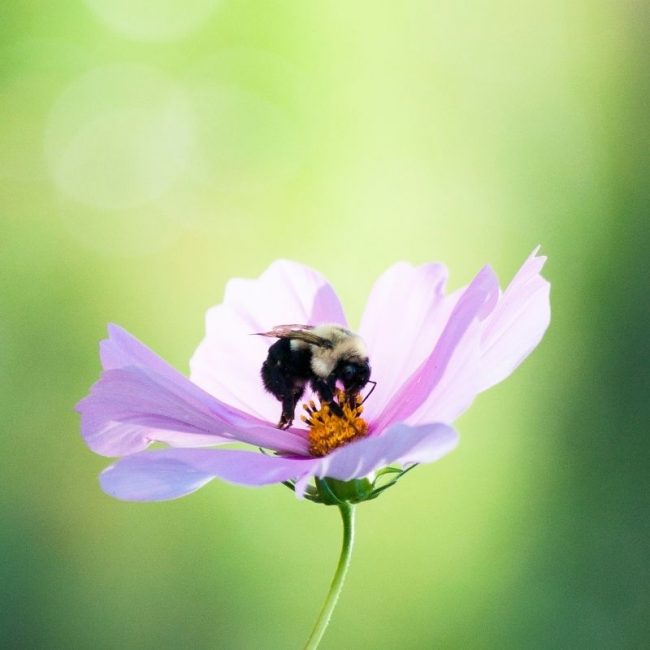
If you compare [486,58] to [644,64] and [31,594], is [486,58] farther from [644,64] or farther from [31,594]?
[31,594]

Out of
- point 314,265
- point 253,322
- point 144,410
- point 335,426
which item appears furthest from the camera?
point 314,265

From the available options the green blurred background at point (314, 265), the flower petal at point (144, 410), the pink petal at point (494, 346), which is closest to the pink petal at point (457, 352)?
the pink petal at point (494, 346)

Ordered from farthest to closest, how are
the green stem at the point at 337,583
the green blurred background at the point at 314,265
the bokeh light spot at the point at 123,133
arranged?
1. the bokeh light spot at the point at 123,133
2. the green blurred background at the point at 314,265
3. the green stem at the point at 337,583

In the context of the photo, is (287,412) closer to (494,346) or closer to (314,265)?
(494,346)

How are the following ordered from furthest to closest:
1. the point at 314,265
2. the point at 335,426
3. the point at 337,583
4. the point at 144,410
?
the point at 314,265 → the point at 335,426 → the point at 144,410 → the point at 337,583

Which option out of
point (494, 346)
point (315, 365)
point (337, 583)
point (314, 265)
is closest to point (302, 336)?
point (315, 365)

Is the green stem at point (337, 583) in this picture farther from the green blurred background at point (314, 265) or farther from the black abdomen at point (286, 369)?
the green blurred background at point (314, 265)
